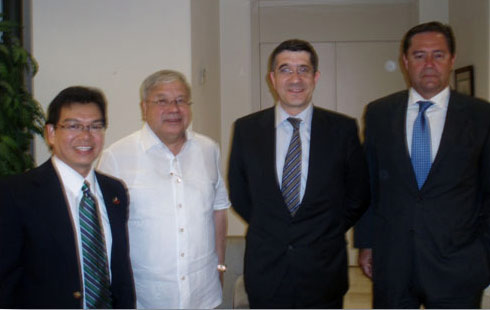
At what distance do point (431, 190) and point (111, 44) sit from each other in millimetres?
2385

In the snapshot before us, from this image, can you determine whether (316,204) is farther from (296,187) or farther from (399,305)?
(399,305)

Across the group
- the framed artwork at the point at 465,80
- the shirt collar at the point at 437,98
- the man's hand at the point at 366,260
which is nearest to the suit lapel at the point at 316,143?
the shirt collar at the point at 437,98

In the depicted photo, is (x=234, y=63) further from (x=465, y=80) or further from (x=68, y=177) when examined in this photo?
(x=68, y=177)

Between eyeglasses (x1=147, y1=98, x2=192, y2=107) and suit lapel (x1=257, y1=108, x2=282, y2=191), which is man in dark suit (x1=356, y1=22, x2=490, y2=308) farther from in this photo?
eyeglasses (x1=147, y1=98, x2=192, y2=107)

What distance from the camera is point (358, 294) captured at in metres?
4.51

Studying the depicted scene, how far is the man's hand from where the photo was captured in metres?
2.26

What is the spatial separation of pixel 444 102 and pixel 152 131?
1.27m

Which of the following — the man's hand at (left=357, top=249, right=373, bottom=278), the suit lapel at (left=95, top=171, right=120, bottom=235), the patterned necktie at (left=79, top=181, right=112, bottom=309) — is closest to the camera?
the patterned necktie at (left=79, top=181, right=112, bottom=309)

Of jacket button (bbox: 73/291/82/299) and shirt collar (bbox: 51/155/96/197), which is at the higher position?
shirt collar (bbox: 51/155/96/197)

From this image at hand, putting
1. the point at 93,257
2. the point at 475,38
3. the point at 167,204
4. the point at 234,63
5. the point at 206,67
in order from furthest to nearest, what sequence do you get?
1. the point at 234,63
2. the point at 475,38
3. the point at 206,67
4. the point at 167,204
5. the point at 93,257

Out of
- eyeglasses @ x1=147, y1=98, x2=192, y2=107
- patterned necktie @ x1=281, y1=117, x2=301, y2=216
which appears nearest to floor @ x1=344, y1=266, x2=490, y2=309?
patterned necktie @ x1=281, y1=117, x2=301, y2=216

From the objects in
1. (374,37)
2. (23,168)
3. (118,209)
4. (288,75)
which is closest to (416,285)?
(288,75)

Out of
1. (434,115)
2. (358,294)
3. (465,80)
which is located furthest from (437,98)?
(358,294)

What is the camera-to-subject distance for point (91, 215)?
1.67m
